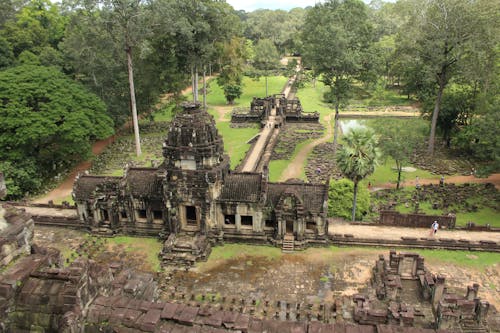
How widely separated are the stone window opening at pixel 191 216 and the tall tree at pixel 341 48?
24928 mm

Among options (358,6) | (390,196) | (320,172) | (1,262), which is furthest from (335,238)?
(358,6)

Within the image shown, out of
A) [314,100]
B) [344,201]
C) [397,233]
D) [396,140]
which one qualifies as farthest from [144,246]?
[314,100]

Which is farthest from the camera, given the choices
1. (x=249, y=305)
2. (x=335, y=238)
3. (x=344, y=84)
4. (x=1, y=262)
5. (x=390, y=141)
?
(x=344, y=84)

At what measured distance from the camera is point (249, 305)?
24.5 m

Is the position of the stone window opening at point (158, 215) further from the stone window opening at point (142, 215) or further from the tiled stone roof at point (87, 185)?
the tiled stone roof at point (87, 185)

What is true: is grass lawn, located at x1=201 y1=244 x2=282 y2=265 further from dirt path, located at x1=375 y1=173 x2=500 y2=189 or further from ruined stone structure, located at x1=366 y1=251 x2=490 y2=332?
dirt path, located at x1=375 y1=173 x2=500 y2=189

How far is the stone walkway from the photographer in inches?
1236

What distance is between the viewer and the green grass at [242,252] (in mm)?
29562

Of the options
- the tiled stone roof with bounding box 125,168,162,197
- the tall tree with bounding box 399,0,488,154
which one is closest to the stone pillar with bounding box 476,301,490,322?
the tiled stone roof with bounding box 125,168,162,197

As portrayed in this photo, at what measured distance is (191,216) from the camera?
3144cm

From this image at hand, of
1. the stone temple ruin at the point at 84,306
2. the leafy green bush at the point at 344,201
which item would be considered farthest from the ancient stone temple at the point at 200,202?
the stone temple ruin at the point at 84,306

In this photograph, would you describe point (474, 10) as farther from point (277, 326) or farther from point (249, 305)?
point (277, 326)

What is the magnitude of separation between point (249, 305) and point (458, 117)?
41.7 m

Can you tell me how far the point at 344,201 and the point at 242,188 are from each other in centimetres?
1047
